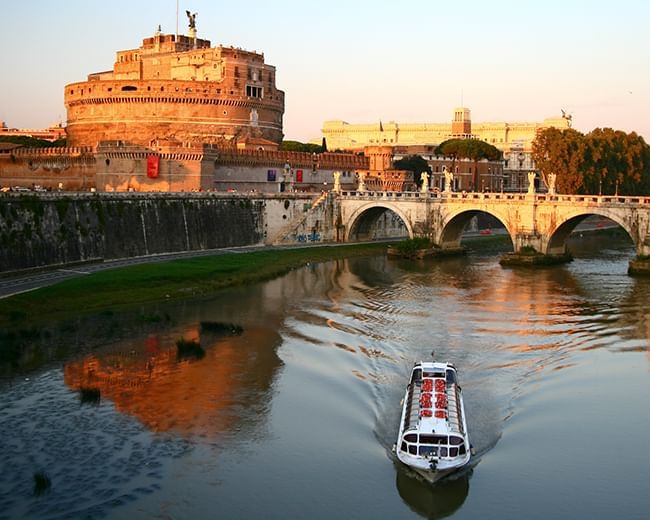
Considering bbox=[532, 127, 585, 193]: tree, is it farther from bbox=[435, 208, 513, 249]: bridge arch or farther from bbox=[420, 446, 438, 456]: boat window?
bbox=[420, 446, 438, 456]: boat window

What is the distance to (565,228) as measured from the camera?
55781 millimetres

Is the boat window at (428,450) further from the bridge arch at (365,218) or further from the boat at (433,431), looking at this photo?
the bridge arch at (365,218)

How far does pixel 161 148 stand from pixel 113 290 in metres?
23.4

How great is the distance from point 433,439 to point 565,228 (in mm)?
37733

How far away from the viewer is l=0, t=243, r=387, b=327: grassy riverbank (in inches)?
1393

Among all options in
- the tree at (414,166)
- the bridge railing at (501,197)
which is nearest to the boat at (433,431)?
the bridge railing at (501,197)

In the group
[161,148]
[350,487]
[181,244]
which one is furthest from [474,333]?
[161,148]

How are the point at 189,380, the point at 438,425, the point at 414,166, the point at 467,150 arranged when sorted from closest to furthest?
the point at 438,425 → the point at 189,380 → the point at 414,166 → the point at 467,150

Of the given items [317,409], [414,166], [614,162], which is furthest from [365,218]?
[317,409]

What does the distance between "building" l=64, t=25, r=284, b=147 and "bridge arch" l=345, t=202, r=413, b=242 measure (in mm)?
14344

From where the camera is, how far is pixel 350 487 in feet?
64.8

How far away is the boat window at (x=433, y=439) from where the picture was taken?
20.6 meters

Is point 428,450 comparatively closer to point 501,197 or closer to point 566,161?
point 501,197

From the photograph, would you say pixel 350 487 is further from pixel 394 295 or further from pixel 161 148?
pixel 161 148
